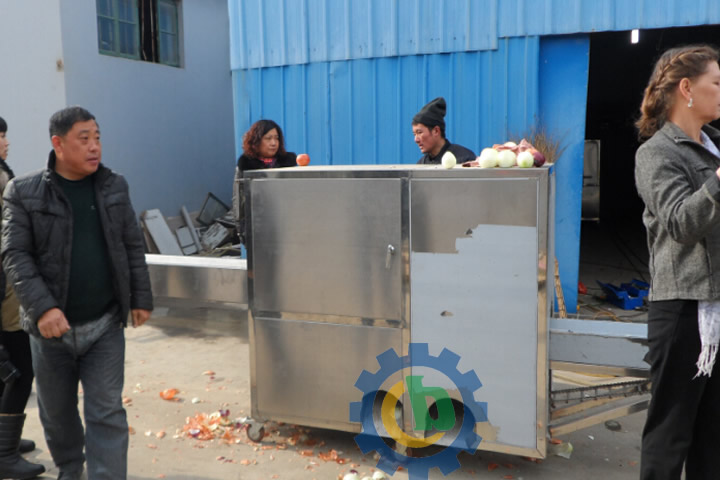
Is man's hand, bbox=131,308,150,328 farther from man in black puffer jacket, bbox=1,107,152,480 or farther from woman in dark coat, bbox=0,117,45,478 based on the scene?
woman in dark coat, bbox=0,117,45,478

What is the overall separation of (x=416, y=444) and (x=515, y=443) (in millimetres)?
547

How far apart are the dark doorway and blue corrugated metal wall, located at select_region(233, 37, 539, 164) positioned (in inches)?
59.3

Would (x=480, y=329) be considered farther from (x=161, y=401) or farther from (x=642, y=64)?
(x=642, y=64)


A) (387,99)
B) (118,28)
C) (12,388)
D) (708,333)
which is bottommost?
(12,388)

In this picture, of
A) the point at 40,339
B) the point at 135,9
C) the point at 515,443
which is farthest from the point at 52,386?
the point at 135,9

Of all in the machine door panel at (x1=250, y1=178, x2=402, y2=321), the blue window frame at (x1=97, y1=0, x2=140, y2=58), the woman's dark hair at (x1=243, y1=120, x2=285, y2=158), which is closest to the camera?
the machine door panel at (x1=250, y1=178, x2=402, y2=321)

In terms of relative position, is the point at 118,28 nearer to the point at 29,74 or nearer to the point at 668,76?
the point at 29,74

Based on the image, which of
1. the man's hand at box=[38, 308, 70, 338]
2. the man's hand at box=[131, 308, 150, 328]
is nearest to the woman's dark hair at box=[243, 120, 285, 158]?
the man's hand at box=[131, 308, 150, 328]

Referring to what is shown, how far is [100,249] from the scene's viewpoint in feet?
9.23

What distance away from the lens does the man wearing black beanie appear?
436cm

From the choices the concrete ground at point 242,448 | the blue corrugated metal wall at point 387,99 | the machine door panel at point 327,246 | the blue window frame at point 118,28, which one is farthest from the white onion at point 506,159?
the blue window frame at point 118,28

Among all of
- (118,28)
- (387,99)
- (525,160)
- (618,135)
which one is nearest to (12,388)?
(525,160)

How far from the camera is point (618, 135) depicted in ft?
58.1

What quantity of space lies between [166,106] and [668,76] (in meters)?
9.74
